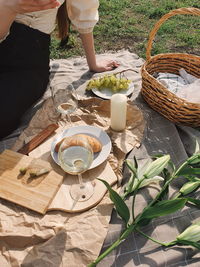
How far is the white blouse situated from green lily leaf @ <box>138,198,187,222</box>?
1.18m

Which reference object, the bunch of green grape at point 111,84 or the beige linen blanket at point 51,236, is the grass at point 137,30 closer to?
the bunch of green grape at point 111,84

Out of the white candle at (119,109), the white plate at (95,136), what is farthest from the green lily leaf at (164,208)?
the white candle at (119,109)

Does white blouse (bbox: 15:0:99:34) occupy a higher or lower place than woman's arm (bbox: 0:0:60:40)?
lower

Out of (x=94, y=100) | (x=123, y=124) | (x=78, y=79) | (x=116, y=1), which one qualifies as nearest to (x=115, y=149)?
(x=123, y=124)

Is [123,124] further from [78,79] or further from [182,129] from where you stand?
[78,79]

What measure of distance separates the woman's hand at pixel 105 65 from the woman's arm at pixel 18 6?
2.56 ft

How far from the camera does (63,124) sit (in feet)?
4.93

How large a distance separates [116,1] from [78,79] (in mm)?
2312

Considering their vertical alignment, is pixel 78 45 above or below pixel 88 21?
below

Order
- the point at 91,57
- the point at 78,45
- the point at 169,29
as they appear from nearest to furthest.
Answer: the point at 91,57, the point at 78,45, the point at 169,29

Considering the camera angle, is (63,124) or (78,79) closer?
(63,124)

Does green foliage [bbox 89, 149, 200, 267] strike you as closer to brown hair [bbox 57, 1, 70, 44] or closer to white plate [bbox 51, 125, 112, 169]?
white plate [bbox 51, 125, 112, 169]

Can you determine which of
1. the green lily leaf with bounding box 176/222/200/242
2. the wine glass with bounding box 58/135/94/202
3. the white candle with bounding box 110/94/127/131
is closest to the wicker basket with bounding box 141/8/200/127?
the white candle with bounding box 110/94/127/131

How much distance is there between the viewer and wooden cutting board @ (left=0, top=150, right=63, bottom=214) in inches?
43.4
